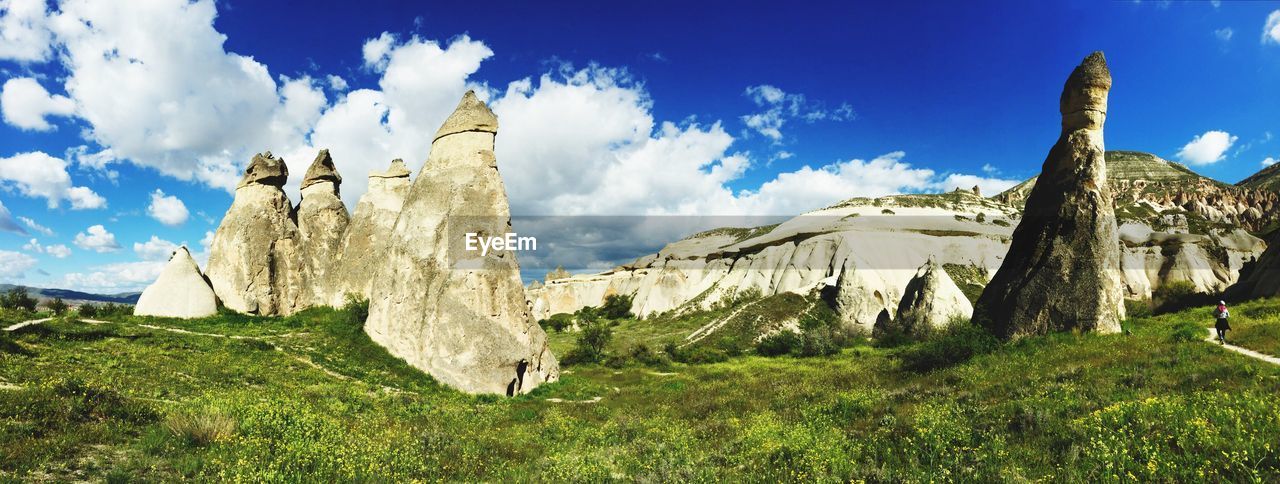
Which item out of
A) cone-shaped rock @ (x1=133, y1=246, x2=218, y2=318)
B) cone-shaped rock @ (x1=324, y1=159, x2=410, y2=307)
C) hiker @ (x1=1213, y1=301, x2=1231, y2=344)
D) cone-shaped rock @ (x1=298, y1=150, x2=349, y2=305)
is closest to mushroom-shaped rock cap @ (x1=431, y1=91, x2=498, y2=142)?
cone-shaped rock @ (x1=324, y1=159, x2=410, y2=307)

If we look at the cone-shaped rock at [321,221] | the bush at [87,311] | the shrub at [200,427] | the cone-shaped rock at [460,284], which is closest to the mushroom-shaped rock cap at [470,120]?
the cone-shaped rock at [460,284]

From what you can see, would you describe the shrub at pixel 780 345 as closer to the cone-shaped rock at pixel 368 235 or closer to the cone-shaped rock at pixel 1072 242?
the cone-shaped rock at pixel 1072 242

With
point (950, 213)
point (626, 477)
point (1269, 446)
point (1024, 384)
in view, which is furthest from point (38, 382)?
point (950, 213)

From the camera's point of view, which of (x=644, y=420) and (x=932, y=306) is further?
(x=932, y=306)

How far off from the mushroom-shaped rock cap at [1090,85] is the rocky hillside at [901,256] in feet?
74.1

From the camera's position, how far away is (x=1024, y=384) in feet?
39.2

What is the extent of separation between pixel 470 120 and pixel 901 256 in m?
52.7

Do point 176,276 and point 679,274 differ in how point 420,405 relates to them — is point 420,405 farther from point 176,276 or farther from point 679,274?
point 679,274

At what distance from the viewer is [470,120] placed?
869 inches

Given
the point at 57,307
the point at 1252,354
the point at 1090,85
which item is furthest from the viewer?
the point at 57,307

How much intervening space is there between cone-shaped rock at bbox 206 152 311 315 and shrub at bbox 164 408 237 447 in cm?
2387

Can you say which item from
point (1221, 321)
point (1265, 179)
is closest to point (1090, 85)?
point (1221, 321)

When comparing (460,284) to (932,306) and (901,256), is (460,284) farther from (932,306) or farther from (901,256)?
(901,256)

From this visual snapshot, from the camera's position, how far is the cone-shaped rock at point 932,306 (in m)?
31.5
